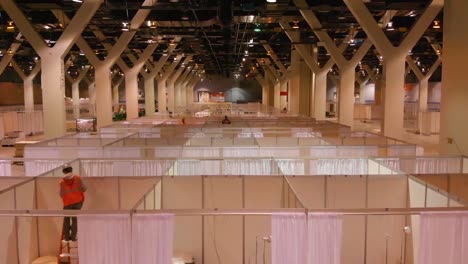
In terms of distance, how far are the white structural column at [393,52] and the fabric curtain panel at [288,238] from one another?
15.6 meters

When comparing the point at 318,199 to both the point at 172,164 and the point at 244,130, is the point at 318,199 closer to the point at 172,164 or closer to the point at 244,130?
the point at 172,164

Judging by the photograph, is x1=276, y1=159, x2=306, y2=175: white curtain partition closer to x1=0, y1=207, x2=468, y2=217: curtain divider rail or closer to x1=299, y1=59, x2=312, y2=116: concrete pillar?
x1=0, y1=207, x2=468, y2=217: curtain divider rail

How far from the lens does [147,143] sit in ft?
55.1

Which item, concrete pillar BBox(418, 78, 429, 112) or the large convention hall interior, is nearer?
the large convention hall interior

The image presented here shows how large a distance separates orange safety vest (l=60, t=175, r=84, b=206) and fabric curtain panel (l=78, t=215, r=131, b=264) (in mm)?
3514

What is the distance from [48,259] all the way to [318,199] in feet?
18.3

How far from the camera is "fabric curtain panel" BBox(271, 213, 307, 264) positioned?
6078 millimetres

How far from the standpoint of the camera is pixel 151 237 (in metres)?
6.11

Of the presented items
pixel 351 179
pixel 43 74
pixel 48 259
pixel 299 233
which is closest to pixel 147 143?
pixel 43 74

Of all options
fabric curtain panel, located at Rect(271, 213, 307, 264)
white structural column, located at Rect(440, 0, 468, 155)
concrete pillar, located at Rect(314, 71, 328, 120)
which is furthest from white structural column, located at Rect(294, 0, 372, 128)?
fabric curtain panel, located at Rect(271, 213, 307, 264)

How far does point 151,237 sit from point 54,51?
15563mm

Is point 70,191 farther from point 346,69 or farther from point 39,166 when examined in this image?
point 346,69

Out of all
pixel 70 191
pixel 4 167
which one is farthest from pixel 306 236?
pixel 4 167

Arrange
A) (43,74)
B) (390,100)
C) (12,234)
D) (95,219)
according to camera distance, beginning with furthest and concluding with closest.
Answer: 1. (390,100)
2. (43,74)
3. (12,234)
4. (95,219)
